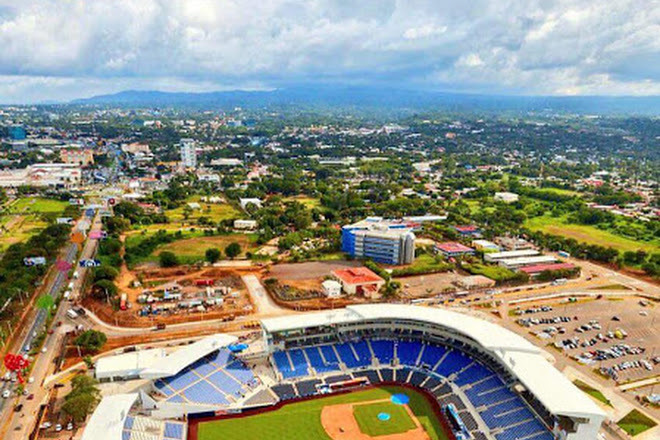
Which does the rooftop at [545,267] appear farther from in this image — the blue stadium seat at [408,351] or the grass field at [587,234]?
the blue stadium seat at [408,351]

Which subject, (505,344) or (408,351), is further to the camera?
(408,351)

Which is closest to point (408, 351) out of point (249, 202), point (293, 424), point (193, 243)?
point (293, 424)

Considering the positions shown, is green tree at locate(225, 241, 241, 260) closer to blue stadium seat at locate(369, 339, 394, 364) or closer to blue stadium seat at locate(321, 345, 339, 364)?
blue stadium seat at locate(321, 345, 339, 364)

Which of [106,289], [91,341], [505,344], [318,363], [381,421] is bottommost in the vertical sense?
[381,421]

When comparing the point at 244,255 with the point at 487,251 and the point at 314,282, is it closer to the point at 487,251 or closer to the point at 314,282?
the point at 314,282

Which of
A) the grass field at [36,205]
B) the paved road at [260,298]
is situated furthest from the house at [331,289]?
the grass field at [36,205]

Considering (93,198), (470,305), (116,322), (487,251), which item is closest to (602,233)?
(487,251)

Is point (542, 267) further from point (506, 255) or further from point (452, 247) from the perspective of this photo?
point (452, 247)
